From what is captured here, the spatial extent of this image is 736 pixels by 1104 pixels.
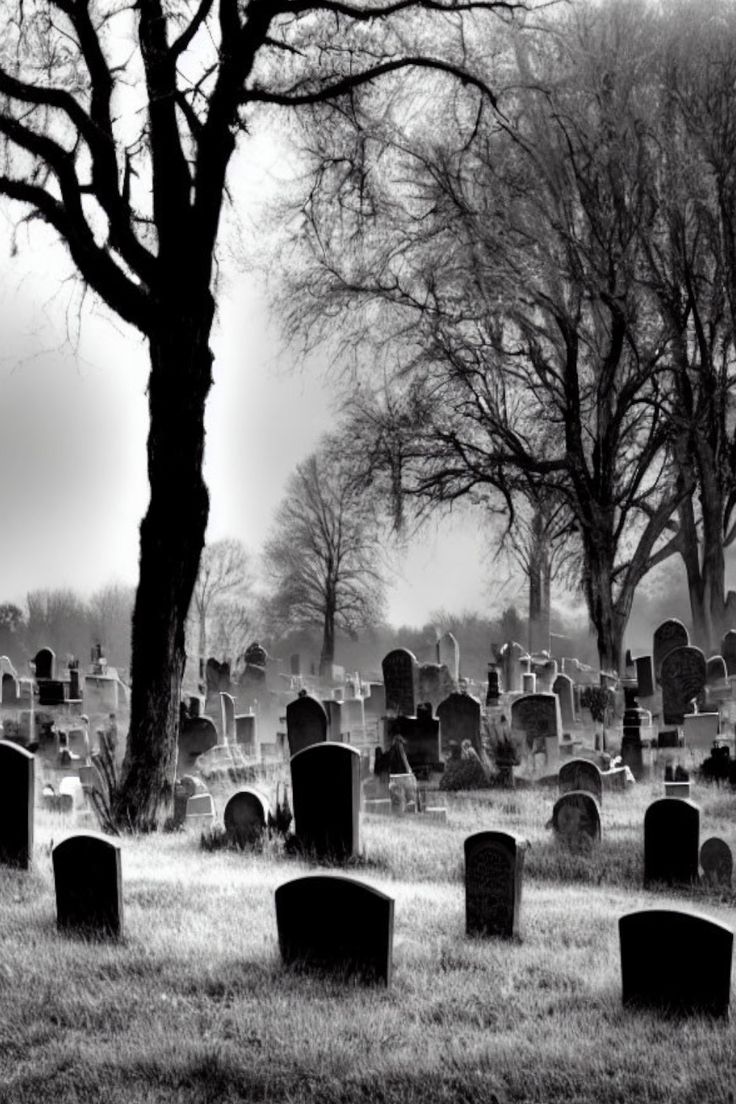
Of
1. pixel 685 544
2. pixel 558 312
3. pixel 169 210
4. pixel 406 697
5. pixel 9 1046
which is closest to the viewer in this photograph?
pixel 9 1046

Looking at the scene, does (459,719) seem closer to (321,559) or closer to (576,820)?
(576,820)

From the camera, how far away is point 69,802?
1168cm

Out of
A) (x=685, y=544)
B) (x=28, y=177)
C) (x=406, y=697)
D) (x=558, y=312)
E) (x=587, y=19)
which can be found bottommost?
(x=406, y=697)

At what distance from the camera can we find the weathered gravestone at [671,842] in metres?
8.38

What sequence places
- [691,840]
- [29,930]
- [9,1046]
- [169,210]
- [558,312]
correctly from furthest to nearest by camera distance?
[558,312] → [169,210] → [691,840] → [29,930] → [9,1046]

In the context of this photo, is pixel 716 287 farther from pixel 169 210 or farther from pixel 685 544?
pixel 169 210

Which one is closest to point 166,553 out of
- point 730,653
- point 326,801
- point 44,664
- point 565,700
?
point 326,801

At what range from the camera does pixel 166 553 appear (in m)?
10.9

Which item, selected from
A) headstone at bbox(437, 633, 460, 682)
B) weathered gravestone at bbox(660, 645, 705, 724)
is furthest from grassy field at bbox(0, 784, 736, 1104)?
headstone at bbox(437, 633, 460, 682)

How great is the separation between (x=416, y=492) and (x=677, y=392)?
5.39m

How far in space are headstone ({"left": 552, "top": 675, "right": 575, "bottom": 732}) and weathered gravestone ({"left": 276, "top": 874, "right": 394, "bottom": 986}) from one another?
10.8m

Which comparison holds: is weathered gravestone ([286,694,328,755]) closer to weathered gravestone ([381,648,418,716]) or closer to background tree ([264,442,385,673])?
weathered gravestone ([381,648,418,716])

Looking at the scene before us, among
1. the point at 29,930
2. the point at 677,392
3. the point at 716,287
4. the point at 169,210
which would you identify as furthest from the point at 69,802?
the point at 716,287

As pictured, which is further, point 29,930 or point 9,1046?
point 29,930
